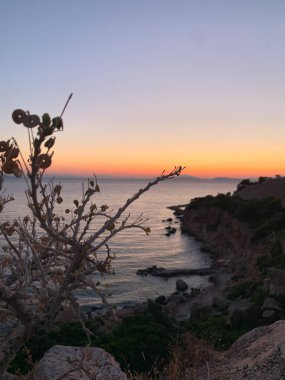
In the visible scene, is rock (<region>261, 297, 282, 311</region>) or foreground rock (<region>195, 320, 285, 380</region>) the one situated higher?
foreground rock (<region>195, 320, 285, 380</region>)

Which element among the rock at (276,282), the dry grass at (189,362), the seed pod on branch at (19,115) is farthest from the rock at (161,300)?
the seed pod on branch at (19,115)

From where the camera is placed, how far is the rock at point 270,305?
21422mm

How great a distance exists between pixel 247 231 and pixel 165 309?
19088 mm

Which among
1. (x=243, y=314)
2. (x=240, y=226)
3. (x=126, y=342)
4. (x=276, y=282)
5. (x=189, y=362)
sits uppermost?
(x=189, y=362)

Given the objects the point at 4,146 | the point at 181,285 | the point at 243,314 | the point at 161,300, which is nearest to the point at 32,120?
the point at 4,146

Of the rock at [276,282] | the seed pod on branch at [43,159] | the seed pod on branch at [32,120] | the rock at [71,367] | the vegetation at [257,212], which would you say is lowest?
the rock at [276,282]

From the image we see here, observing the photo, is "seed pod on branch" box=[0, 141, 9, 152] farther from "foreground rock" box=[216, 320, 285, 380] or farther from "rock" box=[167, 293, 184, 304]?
"rock" box=[167, 293, 184, 304]

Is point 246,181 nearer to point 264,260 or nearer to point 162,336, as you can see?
point 264,260

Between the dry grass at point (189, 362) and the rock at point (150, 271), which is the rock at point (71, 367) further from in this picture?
the rock at point (150, 271)

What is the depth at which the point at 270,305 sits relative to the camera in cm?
2166

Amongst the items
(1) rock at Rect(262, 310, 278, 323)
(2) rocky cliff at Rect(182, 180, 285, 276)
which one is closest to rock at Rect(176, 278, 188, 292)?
(2) rocky cliff at Rect(182, 180, 285, 276)

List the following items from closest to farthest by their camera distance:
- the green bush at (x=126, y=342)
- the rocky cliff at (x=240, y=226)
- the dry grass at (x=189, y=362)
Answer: the dry grass at (x=189, y=362) < the green bush at (x=126, y=342) < the rocky cliff at (x=240, y=226)

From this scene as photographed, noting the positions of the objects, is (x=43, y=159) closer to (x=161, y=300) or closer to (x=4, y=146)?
(x=4, y=146)

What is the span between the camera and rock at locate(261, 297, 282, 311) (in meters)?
21.4
